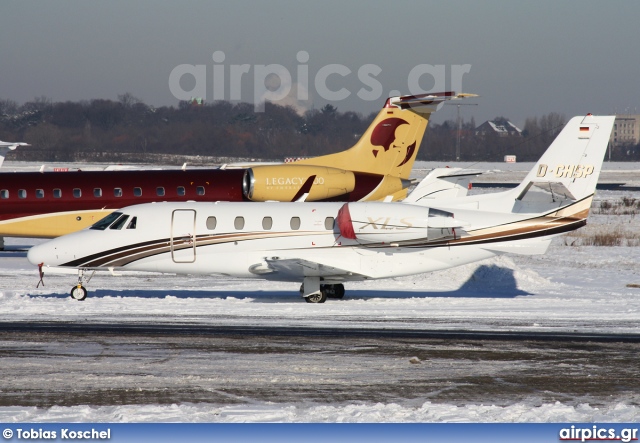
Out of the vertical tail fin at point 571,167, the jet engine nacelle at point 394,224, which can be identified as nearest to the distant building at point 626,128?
the vertical tail fin at point 571,167

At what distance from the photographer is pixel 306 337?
1603 cm

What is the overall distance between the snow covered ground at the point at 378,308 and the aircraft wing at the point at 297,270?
0.66 m

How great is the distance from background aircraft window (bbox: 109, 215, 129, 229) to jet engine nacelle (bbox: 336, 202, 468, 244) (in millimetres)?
5075

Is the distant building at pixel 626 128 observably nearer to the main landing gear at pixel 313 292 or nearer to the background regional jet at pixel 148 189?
the background regional jet at pixel 148 189

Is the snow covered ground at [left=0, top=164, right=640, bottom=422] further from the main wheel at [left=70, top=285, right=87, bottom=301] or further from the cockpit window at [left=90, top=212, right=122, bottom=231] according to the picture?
the cockpit window at [left=90, top=212, right=122, bottom=231]

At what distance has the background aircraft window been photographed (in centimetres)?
2116

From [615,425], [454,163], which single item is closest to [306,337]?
[615,425]

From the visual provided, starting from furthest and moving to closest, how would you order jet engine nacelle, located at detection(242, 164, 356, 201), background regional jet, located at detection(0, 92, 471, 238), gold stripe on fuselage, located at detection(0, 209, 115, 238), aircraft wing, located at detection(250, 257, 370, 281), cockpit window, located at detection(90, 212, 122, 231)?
jet engine nacelle, located at detection(242, 164, 356, 201) → background regional jet, located at detection(0, 92, 471, 238) → gold stripe on fuselage, located at detection(0, 209, 115, 238) → cockpit window, located at detection(90, 212, 122, 231) → aircraft wing, located at detection(250, 257, 370, 281)

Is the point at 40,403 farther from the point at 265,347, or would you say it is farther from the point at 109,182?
the point at 109,182

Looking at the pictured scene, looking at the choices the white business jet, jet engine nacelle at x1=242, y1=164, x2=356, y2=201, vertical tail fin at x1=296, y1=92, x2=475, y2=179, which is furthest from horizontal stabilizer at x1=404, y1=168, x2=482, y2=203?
vertical tail fin at x1=296, y1=92, x2=475, y2=179

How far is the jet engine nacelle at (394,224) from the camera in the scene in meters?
20.5

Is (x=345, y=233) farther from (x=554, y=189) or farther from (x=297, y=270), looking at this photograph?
(x=554, y=189)

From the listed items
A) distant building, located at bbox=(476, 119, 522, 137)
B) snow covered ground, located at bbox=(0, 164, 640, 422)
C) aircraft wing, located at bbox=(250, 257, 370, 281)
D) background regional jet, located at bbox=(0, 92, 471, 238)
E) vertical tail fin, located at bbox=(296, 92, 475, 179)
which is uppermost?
distant building, located at bbox=(476, 119, 522, 137)

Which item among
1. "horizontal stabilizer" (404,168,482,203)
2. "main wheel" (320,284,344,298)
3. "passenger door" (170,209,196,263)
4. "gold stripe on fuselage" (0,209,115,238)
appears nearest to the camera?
"passenger door" (170,209,196,263)
